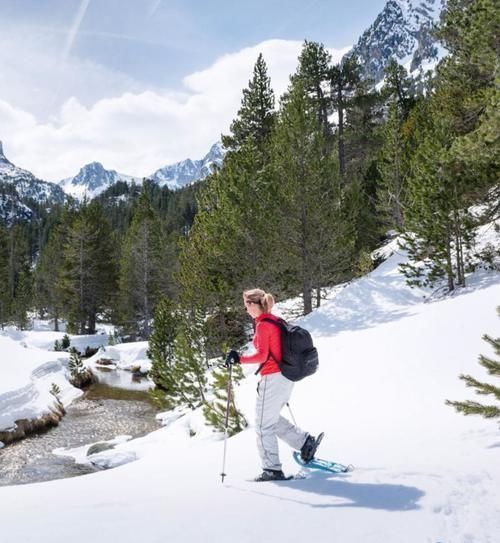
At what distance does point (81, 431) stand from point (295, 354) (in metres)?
15.0

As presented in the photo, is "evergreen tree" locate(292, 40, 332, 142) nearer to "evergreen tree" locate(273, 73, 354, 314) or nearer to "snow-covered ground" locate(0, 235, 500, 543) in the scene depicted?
"evergreen tree" locate(273, 73, 354, 314)

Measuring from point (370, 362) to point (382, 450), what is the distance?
192 inches

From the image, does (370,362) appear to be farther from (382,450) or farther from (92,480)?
(92,480)

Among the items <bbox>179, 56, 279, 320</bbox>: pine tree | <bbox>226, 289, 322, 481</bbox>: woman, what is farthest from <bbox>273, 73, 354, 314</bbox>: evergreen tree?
<bbox>226, 289, 322, 481</bbox>: woman

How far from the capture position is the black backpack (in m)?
4.77

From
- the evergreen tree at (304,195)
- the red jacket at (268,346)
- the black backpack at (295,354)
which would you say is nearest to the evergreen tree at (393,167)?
the evergreen tree at (304,195)

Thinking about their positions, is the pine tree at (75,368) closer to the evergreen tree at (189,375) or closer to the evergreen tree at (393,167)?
the evergreen tree at (189,375)

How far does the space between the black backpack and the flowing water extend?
10041 millimetres

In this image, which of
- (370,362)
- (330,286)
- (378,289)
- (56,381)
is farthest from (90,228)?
(370,362)

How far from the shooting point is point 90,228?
43.1 metres

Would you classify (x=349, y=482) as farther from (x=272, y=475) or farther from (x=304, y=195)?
(x=304, y=195)

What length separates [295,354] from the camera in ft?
15.7

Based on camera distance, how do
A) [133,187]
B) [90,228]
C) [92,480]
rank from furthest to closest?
[133,187] → [90,228] → [92,480]

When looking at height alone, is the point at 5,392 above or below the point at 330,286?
below
